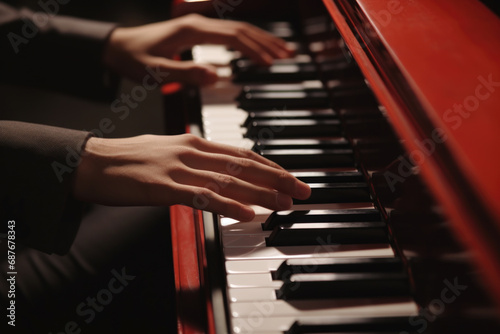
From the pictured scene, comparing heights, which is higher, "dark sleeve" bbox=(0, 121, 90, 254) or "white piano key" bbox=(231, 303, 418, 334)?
"dark sleeve" bbox=(0, 121, 90, 254)

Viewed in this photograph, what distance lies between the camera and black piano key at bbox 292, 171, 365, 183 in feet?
3.51

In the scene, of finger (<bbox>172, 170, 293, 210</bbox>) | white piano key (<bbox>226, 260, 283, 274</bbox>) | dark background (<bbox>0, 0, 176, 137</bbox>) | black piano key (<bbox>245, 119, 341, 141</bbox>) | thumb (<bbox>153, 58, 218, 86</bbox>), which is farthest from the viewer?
dark background (<bbox>0, 0, 176, 137</bbox>)

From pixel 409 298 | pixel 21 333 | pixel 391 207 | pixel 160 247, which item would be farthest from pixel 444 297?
pixel 21 333

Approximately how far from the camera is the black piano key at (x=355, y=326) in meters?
0.75

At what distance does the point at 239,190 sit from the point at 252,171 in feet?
0.17

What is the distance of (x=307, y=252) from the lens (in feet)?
3.00

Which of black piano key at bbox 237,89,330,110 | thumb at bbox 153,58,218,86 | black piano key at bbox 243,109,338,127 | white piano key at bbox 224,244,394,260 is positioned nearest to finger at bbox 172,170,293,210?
white piano key at bbox 224,244,394,260

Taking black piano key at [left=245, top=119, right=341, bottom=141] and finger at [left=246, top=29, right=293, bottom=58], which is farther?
finger at [left=246, top=29, right=293, bottom=58]

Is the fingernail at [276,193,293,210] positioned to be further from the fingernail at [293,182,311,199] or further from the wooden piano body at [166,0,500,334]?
the wooden piano body at [166,0,500,334]

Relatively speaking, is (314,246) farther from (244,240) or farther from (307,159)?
(307,159)

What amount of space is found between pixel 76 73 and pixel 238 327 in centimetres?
127

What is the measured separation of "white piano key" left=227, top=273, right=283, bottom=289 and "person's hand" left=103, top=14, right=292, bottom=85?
904 mm

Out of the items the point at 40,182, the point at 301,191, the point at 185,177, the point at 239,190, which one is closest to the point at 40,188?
the point at 40,182

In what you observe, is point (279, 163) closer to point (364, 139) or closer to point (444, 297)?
point (364, 139)
